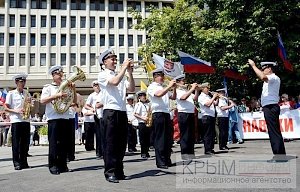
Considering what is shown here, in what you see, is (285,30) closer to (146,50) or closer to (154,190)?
(146,50)

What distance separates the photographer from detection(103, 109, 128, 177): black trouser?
6.43 meters

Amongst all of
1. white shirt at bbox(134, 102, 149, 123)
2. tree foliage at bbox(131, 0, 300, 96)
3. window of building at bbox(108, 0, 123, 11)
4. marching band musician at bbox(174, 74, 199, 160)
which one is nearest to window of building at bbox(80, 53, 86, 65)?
window of building at bbox(108, 0, 123, 11)

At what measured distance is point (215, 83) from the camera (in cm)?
2125

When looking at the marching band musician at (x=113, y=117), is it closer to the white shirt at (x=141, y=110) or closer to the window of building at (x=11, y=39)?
the white shirt at (x=141, y=110)

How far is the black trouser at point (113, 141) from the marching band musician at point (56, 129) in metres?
1.54

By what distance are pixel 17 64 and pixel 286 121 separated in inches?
2129

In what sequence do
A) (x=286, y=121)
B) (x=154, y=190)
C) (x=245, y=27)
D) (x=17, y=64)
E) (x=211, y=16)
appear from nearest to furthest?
(x=154, y=190)
(x=286, y=121)
(x=245, y=27)
(x=211, y=16)
(x=17, y=64)

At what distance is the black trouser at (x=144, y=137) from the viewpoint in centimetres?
1087

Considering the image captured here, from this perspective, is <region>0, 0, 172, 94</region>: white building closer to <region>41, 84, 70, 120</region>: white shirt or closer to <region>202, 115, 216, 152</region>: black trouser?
<region>202, 115, 216, 152</region>: black trouser

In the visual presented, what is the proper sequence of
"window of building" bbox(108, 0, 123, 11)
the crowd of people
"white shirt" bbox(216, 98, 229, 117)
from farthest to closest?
"window of building" bbox(108, 0, 123, 11) → "white shirt" bbox(216, 98, 229, 117) → the crowd of people

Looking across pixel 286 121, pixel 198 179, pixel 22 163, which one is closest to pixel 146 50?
pixel 286 121

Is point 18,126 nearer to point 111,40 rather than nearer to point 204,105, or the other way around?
point 204,105

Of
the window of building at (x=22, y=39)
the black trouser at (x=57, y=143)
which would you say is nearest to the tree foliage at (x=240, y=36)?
the black trouser at (x=57, y=143)

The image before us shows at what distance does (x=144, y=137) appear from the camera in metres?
11.1
